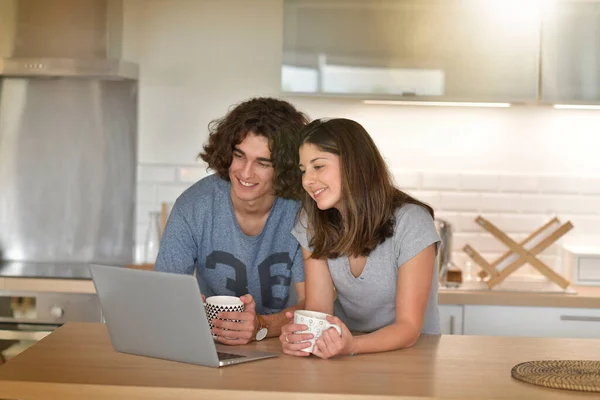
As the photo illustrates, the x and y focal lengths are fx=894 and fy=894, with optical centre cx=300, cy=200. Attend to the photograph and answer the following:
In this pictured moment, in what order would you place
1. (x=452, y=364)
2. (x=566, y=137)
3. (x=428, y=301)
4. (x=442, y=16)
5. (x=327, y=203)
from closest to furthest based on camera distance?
(x=452, y=364) → (x=327, y=203) → (x=428, y=301) → (x=442, y=16) → (x=566, y=137)

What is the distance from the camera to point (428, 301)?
2645 mm

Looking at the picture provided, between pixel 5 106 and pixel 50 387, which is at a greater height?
pixel 5 106

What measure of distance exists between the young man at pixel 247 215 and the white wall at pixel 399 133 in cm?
Result: 154

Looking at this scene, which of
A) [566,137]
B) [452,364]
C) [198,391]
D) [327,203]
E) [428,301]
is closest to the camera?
[198,391]

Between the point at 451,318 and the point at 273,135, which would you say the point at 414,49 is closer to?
the point at 451,318

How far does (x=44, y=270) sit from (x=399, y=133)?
5.85ft

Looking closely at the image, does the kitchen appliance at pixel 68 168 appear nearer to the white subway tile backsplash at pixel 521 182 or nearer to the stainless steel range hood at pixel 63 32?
the stainless steel range hood at pixel 63 32

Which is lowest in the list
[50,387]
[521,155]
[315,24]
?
[50,387]

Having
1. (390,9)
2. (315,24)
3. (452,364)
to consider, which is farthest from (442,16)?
(452,364)

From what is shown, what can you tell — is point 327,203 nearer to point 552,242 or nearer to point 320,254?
point 320,254

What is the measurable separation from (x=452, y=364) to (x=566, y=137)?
8.02 feet

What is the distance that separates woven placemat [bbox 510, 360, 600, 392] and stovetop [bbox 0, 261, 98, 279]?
7.47 ft

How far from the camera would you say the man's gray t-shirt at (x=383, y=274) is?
2445 mm

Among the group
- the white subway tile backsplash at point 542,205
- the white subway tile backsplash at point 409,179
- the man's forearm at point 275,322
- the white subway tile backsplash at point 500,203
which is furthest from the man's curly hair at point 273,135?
the white subway tile backsplash at point 542,205
